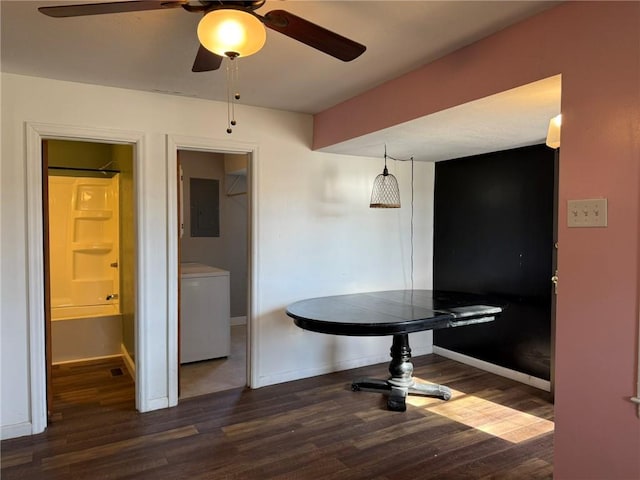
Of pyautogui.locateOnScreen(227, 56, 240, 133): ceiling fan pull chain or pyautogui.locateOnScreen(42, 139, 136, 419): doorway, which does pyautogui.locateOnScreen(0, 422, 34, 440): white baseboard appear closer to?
pyautogui.locateOnScreen(42, 139, 136, 419): doorway

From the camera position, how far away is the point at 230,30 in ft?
4.69

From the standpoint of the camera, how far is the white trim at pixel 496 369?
3393 mm

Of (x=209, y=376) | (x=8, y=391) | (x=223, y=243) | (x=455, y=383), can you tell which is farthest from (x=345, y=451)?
(x=223, y=243)

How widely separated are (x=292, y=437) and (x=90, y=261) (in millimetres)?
3296

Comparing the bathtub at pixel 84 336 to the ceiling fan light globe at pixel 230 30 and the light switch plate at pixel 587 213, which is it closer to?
the ceiling fan light globe at pixel 230 30

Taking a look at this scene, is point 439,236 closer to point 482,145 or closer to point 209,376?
point 482,145

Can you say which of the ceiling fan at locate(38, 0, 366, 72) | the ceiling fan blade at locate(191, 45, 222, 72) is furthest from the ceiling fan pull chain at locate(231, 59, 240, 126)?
the ceiling fan at locate(38, 0, 366, 72)

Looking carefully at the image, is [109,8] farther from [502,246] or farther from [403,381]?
[502,246]

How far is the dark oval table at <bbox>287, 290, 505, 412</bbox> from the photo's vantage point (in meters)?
2.71

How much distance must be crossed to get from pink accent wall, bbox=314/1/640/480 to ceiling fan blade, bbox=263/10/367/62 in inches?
32.5

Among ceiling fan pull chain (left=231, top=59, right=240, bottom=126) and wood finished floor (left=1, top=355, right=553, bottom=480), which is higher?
ceiling fan pull chain (left=231, top=59, right=240, bottom=126)

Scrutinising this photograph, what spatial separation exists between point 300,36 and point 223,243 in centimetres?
419

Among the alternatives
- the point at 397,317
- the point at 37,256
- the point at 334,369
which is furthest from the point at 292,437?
the point at 37,256

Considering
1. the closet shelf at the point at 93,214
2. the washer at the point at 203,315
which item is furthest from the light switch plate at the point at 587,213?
the closet shelf at the point at 93,214
